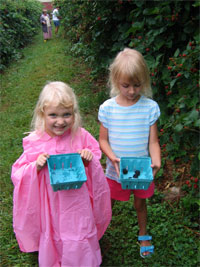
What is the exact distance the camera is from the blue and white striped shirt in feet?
6.42

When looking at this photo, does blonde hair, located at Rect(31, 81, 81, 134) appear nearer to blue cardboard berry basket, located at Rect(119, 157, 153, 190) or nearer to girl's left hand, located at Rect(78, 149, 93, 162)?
girl's left hand, located at Rect(78, 149, 93, 162)

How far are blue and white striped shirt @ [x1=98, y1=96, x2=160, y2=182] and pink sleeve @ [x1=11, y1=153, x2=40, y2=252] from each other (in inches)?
A: 22.3

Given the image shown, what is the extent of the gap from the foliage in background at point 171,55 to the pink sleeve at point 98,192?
59 centimetres

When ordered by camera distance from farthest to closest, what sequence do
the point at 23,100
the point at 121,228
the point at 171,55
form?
the point at 23,100 → the point at 171,55 → the point at 121,228

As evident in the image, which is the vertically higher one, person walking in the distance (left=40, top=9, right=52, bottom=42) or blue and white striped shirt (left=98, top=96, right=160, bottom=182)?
person walking in the distance (left=40, top=9, right=52, bottom=42)

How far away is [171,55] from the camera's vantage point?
8.71 feet

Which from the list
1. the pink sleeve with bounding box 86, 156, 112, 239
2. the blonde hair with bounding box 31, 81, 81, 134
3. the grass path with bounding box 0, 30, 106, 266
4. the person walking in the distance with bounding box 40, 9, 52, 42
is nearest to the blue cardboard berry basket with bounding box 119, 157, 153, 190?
the pink sleeve with bounding box 86, 156, 112, 239

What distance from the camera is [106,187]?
206 cm

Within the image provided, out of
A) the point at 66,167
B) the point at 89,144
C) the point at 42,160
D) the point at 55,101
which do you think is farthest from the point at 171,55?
the point at 42,160

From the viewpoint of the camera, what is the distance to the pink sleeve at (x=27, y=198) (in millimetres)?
1869

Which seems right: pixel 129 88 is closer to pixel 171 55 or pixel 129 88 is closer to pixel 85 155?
pixel 85 155

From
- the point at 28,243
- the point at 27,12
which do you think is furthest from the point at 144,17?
the point at 27,12

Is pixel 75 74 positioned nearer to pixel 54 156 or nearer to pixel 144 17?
pixel 144 17

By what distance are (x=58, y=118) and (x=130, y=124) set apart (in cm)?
50
